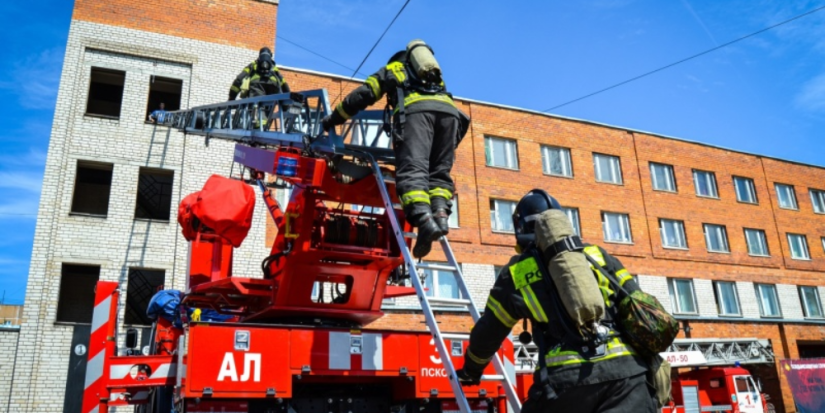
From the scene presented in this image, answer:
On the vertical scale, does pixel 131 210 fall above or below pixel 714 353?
above

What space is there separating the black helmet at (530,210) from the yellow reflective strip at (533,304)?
0.33 m

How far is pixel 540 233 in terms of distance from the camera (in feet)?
11.0

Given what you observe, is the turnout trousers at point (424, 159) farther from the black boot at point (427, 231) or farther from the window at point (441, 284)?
the window at point (441, 284)

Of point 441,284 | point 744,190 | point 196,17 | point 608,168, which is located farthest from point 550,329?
point 744,190

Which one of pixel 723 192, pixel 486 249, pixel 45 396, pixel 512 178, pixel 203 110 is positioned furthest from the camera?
pixel 723 192

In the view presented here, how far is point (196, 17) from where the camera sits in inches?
717

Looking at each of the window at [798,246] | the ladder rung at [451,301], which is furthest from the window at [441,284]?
the window at [798,246]

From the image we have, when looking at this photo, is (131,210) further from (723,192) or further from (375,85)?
(723,192)

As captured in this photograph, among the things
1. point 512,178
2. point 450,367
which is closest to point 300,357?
point 450,367

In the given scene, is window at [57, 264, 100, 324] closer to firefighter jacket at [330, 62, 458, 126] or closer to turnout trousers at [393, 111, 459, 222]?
firefighter jacket at [330, 62, 458, 126]

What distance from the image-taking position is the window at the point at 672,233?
85.1ft

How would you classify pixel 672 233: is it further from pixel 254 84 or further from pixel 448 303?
pixel 448 303

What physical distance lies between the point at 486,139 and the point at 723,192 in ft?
38.9

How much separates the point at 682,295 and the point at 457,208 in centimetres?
1016
